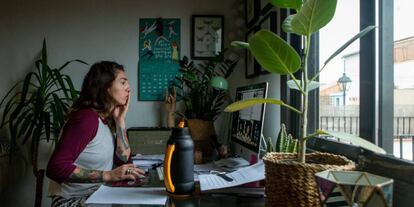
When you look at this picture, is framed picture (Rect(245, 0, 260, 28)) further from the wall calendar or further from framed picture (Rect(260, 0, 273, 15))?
the wall calendar

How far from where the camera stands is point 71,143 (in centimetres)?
155

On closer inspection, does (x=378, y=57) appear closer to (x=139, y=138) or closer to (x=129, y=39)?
(x=139, y=138)

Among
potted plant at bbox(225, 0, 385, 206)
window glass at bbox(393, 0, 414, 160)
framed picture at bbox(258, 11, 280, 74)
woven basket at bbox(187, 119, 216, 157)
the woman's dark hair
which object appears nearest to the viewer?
potted plant at bbox(225, 0, 385, 206)

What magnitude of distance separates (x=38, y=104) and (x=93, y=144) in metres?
1.16

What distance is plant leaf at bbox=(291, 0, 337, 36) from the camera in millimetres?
742

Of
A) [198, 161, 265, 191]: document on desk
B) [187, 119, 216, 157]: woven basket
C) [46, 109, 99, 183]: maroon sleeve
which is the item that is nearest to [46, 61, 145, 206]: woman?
[46, 109, 99, 183]: maroon sleeve

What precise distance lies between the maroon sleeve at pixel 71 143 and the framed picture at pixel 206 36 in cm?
135

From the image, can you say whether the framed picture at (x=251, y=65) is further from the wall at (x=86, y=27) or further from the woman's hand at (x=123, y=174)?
the woman's hand at (x=123, y=174)

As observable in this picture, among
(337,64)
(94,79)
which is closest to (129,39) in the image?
(94,79)

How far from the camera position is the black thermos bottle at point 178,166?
1.11 m

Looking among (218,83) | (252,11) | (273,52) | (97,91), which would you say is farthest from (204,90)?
(273,52)

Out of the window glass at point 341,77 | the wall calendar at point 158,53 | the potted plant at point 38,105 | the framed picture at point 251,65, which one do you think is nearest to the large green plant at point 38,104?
the potted plant at point 38,105

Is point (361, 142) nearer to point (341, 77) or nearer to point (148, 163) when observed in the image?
point (341, 77)

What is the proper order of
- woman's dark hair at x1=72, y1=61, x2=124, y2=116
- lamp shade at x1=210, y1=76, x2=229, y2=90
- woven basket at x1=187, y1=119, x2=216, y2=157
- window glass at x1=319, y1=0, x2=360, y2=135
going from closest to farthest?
window glass at x1=319, y1=0, x2=360, y2=135
woman's dark hair at x1=72, y1=61, x2=124, y2=116
lamp shade at x1=210, y1=76, x2=229, y2=90
woven basket at x1=187, y1=119, x2=216, y2=157
